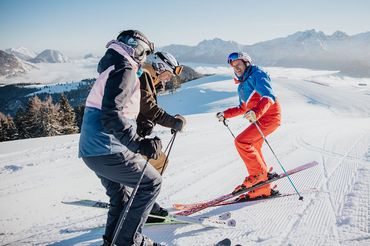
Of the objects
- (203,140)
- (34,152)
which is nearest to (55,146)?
(34,152)

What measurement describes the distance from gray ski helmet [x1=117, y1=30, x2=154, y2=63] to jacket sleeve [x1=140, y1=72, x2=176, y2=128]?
Result: 20.6 inches

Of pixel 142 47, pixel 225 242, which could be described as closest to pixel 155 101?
pixel 142 47

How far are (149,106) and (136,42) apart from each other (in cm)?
88

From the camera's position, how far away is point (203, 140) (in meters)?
10.3

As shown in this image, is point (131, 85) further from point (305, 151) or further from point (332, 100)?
point (332, 100)

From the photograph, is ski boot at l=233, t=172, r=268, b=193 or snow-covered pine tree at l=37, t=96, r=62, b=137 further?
snow-covered pine tree at l=37, t=96, r=62, b=137

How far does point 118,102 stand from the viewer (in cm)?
252

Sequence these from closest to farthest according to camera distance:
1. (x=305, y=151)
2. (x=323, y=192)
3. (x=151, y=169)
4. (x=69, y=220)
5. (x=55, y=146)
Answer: (x=151, y=169) → (x=69, y=220) → (x=323, y=192) → (x=305, y=151) → (x=55, y=146)

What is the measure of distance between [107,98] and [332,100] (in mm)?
41796

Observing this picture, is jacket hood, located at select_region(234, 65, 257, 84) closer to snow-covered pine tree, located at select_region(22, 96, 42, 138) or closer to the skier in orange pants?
the skier in orange pants

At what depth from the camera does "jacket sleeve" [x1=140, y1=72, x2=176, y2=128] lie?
352 centimetres

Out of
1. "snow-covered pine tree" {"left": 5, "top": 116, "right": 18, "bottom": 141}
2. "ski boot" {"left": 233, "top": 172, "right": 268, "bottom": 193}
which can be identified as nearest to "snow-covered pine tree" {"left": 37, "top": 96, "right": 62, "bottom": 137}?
"snow-covered pine tree" {"left": 5, "top": 116, "right": 18, "bottom": 141}

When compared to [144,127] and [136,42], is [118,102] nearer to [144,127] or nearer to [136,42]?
[136,42]

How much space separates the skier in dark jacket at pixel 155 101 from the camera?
3.55 metres
